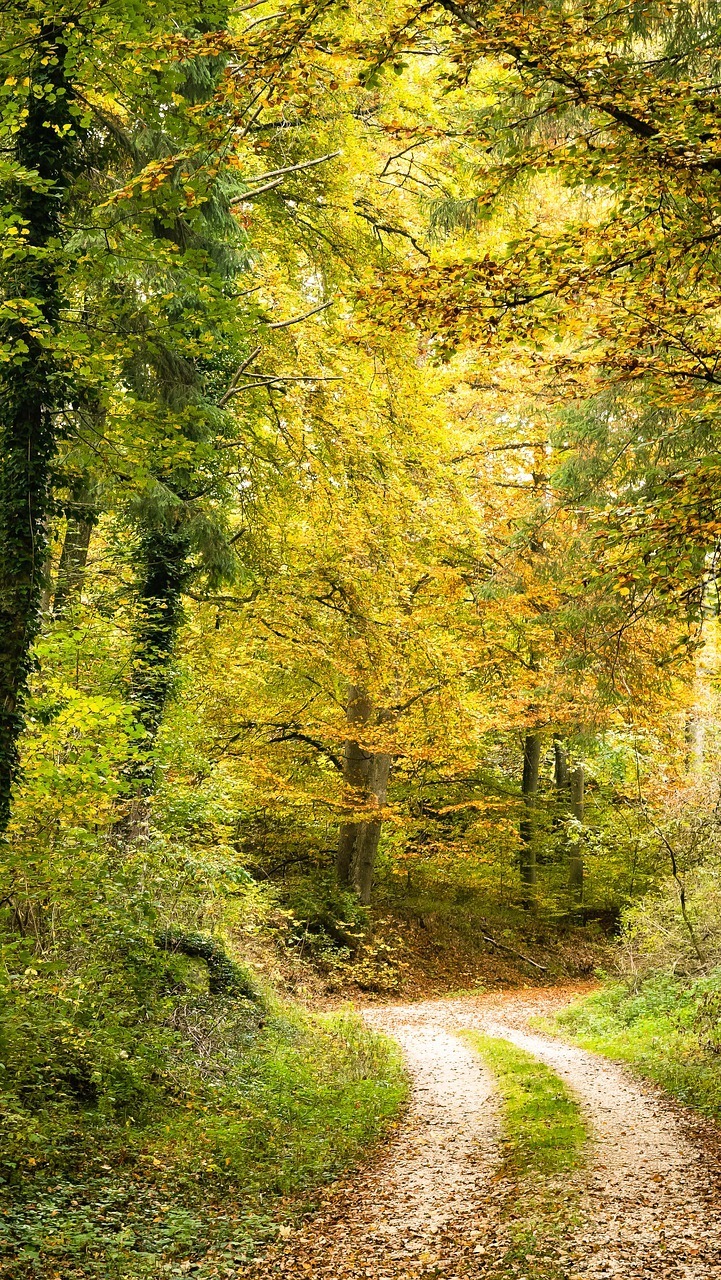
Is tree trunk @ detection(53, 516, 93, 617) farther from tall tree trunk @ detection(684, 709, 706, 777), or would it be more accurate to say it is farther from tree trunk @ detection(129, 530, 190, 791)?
tall tree trunk @ detection(684, 709, 706, 777)

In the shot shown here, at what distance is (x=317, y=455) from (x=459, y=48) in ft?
24.2

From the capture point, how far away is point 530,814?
22234 millimetres

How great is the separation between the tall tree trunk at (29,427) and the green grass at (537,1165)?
4722 mm

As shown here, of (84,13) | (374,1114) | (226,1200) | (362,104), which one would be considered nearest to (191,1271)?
(226,1200)

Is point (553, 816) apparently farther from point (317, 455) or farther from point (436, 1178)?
point (436, 1178)

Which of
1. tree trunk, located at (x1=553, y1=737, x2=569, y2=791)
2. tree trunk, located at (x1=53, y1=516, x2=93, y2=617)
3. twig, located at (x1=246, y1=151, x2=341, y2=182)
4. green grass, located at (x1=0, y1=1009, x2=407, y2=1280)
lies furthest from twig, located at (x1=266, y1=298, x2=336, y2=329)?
tree trunk, located at (x1=553, y1=737, x2=569, y2=791)

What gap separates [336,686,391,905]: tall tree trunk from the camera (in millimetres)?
17484

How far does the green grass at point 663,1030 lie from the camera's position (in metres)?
9.42

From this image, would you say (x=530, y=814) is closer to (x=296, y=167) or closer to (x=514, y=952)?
(x=514, y=952)

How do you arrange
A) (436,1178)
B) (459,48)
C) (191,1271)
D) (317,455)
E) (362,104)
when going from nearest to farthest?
1. (459,48)
2. (191,1271)
3. (436,1178)
4. (362,104)
5. (317,455)

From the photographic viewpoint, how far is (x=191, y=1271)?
17.5 ft

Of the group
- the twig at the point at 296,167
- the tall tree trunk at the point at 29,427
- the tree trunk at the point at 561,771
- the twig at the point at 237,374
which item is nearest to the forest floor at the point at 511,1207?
→ the tall tree trunk at the point at 29,427

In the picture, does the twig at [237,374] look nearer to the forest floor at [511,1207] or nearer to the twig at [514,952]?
the forest floor at [511,1207]

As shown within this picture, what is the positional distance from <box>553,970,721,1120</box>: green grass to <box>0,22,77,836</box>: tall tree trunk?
7230 millimetres
